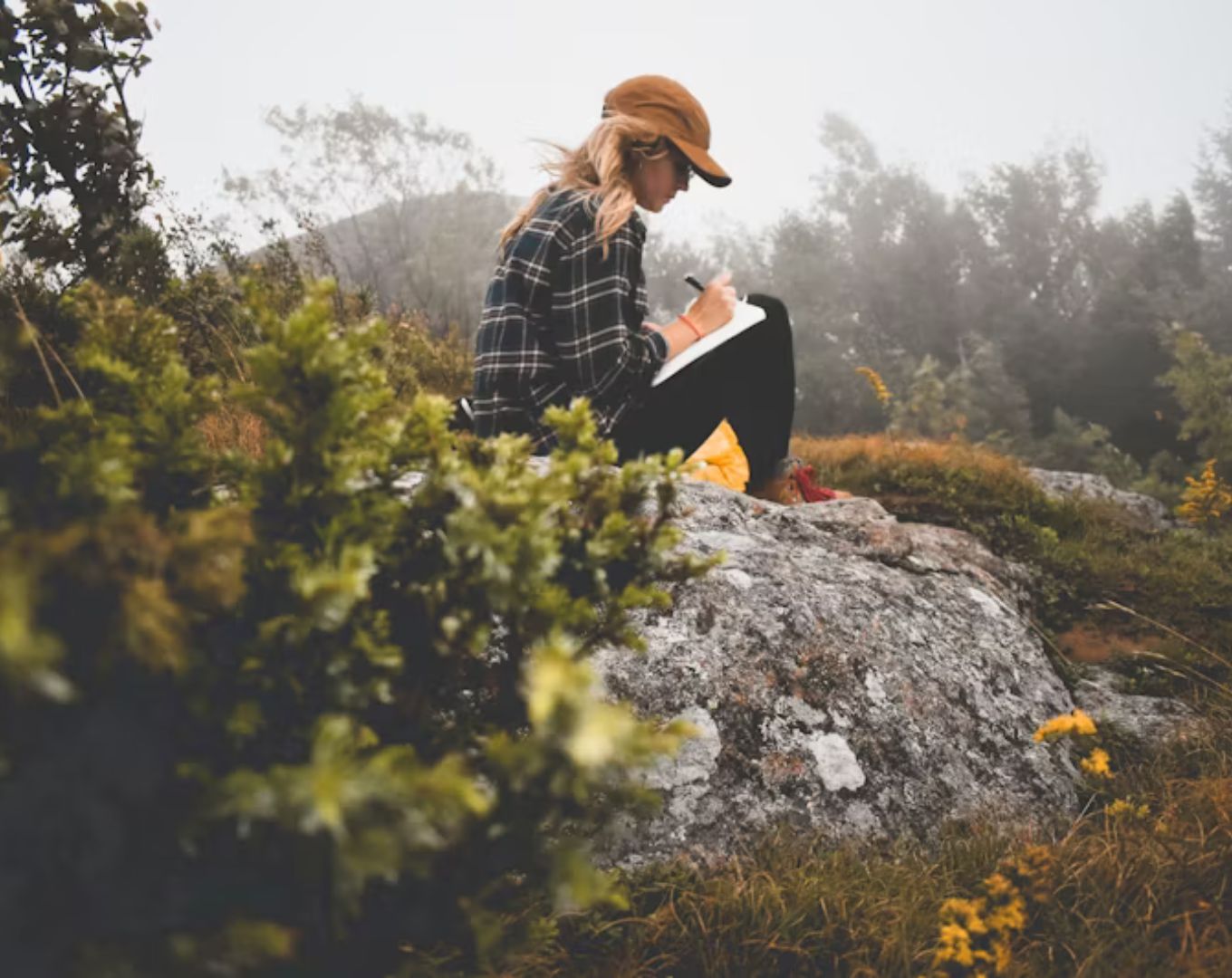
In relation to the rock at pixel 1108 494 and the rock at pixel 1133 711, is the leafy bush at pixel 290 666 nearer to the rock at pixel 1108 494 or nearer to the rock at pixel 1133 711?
the rock at pixel 1133 711

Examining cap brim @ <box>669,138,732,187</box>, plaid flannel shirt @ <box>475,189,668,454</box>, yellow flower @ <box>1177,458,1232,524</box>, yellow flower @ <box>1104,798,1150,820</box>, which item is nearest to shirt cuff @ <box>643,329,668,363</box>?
plaid flannel shirt @ <box>475,189,668,454</box>

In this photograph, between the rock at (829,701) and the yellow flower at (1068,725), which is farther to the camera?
the rock at (829,701)

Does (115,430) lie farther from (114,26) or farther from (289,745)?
(114,26)

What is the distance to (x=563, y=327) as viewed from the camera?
9.14 ft

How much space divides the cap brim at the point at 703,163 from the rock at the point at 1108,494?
4.83 meters

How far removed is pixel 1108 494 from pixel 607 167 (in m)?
6.97

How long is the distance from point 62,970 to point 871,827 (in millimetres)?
1891

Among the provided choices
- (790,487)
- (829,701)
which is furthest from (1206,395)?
(829,701)

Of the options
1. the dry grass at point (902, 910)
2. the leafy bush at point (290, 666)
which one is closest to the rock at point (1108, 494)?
the dry grass at point (902, 910)

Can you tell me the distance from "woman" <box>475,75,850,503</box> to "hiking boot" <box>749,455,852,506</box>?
1.00m

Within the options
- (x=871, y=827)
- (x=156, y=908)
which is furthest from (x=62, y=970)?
(x=871, y=827)

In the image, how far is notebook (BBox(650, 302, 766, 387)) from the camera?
3086 mm

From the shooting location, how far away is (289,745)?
837mm

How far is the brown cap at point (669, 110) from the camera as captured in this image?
9.38ft
